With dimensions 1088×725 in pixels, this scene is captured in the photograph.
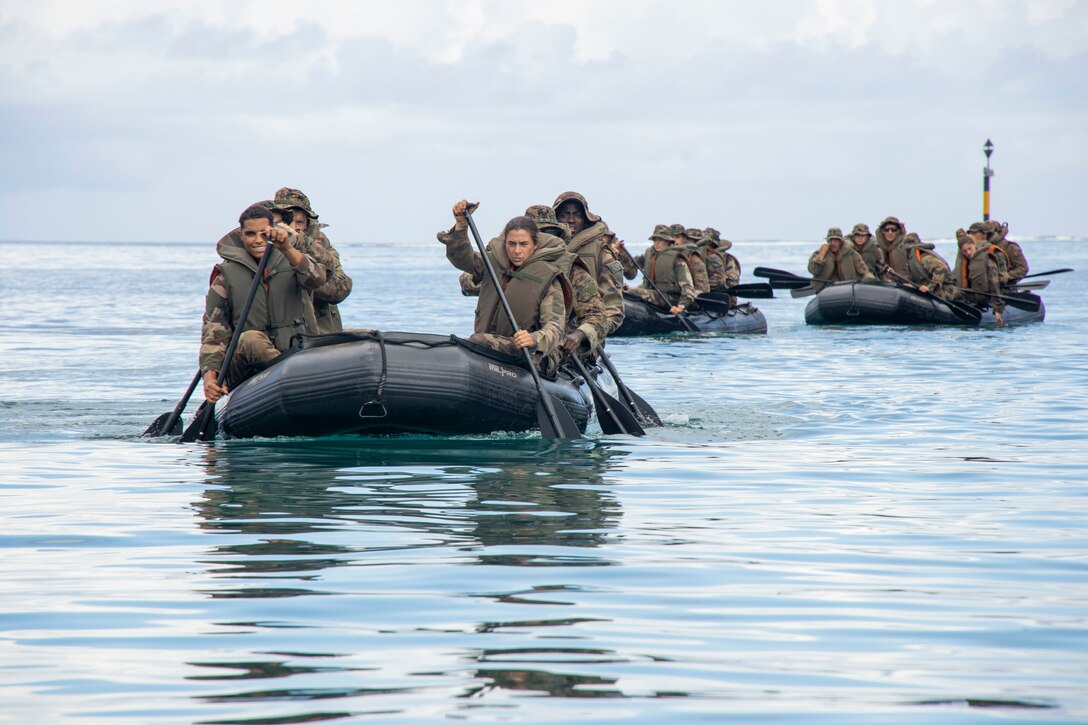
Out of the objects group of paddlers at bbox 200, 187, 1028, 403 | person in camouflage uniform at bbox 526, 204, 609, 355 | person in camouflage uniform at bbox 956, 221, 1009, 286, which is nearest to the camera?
group of paddlers at bbox 200, 187, 1028, 403

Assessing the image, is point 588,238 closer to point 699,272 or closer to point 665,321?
point 665,321

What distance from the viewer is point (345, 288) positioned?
35.8ft

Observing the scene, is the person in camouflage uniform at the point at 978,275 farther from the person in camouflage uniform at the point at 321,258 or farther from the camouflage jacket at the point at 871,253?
the person in camouflage uniform at the point at 321,258

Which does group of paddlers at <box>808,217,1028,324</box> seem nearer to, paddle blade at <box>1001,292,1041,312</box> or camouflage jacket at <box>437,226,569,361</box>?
paddle blade at <box>1001,292,1041,312</box>

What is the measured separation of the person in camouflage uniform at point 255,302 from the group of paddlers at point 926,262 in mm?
18029

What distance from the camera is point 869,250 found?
2856cm

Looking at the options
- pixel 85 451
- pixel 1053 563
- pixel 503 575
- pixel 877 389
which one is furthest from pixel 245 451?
pixel 877 389

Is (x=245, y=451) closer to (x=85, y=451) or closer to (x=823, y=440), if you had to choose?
(x=85, y=451)

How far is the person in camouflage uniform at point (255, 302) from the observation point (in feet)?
34.8

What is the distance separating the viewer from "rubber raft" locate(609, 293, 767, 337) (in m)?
25.4

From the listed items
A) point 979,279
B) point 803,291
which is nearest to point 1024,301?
point 979,279

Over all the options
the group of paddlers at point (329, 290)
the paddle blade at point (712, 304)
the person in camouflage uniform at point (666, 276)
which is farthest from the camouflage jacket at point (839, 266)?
the group of paddlers at point (329, 290)

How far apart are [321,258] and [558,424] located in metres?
2.18

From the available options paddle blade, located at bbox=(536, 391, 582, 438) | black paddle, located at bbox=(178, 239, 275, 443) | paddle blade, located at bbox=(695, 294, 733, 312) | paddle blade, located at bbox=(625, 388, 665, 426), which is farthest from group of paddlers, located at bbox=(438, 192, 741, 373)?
paddle blade, located at bbox=(695, 294, 733, 312)
